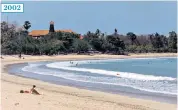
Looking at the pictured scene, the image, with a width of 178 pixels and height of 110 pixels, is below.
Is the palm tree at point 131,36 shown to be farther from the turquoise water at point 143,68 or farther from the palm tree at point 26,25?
the turquoise water at point 143,68

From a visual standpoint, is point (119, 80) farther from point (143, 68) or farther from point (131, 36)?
point (131, 36)

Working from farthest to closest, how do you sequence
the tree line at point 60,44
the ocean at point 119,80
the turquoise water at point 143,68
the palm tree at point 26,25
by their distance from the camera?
the palm tree at point 26,25 < the tree line at point 60,44 < the turquoise water at point 143,68 < the ocean at point 119,80

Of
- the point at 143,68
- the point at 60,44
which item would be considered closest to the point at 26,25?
the point at 60,44

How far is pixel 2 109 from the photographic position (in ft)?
30.3

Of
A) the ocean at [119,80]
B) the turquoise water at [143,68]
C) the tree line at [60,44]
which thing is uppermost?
the tree line at [60,44]

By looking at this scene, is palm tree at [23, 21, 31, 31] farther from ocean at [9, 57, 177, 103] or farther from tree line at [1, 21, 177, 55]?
ocean at [9, 57, 177, 103]

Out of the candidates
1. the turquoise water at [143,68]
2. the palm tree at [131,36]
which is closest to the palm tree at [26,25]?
the palm tree at [131,36]

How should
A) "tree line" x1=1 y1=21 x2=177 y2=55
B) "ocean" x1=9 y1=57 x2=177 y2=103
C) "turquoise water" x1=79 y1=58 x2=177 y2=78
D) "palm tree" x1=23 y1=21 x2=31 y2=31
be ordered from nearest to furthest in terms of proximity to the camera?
"ocean" x1=9 y1=57 x2=177 y2=103
"turquoise water" x1=79 y1=58 x2=177 y2=78
"tree line" x1=1 y1=21 x2=177 y2=55
"palm tree" x1=23 y1=21 x2=31 y2=31

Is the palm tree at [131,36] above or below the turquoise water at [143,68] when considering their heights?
above

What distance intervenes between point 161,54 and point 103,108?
345 feet

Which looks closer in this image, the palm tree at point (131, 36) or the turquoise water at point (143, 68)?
the turquoise water at point (143, 68)

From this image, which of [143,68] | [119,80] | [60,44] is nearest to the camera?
[119,80]

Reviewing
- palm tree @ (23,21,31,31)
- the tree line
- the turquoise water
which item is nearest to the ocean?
the turquoise water

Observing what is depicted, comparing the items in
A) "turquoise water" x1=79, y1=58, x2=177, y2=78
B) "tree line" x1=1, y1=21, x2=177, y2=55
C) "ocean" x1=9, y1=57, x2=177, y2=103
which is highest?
"tree line" x1=1, y1=21, x2=177, y2=55
